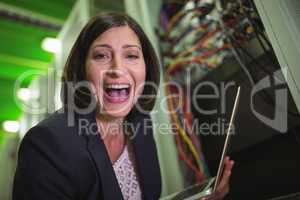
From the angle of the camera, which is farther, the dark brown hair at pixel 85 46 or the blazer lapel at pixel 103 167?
the dark brown hair at pixel 85 46

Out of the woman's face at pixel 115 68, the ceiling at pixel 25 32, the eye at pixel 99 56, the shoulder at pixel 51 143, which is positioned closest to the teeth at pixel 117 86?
the woman's face at pixel 115 68

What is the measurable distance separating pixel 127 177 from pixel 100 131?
0.21 metres

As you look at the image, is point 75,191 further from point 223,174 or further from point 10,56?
point 10,56

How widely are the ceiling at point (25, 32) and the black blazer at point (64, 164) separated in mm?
1895

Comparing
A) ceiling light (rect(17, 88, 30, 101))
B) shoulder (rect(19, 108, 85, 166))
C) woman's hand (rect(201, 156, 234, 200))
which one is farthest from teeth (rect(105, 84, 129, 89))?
ceiling light (rect(17, 88, 30, 101))

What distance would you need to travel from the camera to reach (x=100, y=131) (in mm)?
909

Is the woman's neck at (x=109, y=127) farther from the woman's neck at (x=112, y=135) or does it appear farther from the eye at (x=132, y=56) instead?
the eye at (x=132, y=56)

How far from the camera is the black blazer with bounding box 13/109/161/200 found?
599 mm

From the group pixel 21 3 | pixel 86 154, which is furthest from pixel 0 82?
pixel 86 154

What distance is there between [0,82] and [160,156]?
2784mm

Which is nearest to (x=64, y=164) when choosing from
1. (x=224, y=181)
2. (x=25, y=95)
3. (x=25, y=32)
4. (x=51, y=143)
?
(x=51, y=143)

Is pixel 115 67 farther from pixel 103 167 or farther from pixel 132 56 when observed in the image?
pixel 103 167

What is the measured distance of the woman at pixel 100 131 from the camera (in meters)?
0.62

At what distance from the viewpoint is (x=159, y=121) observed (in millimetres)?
1226
